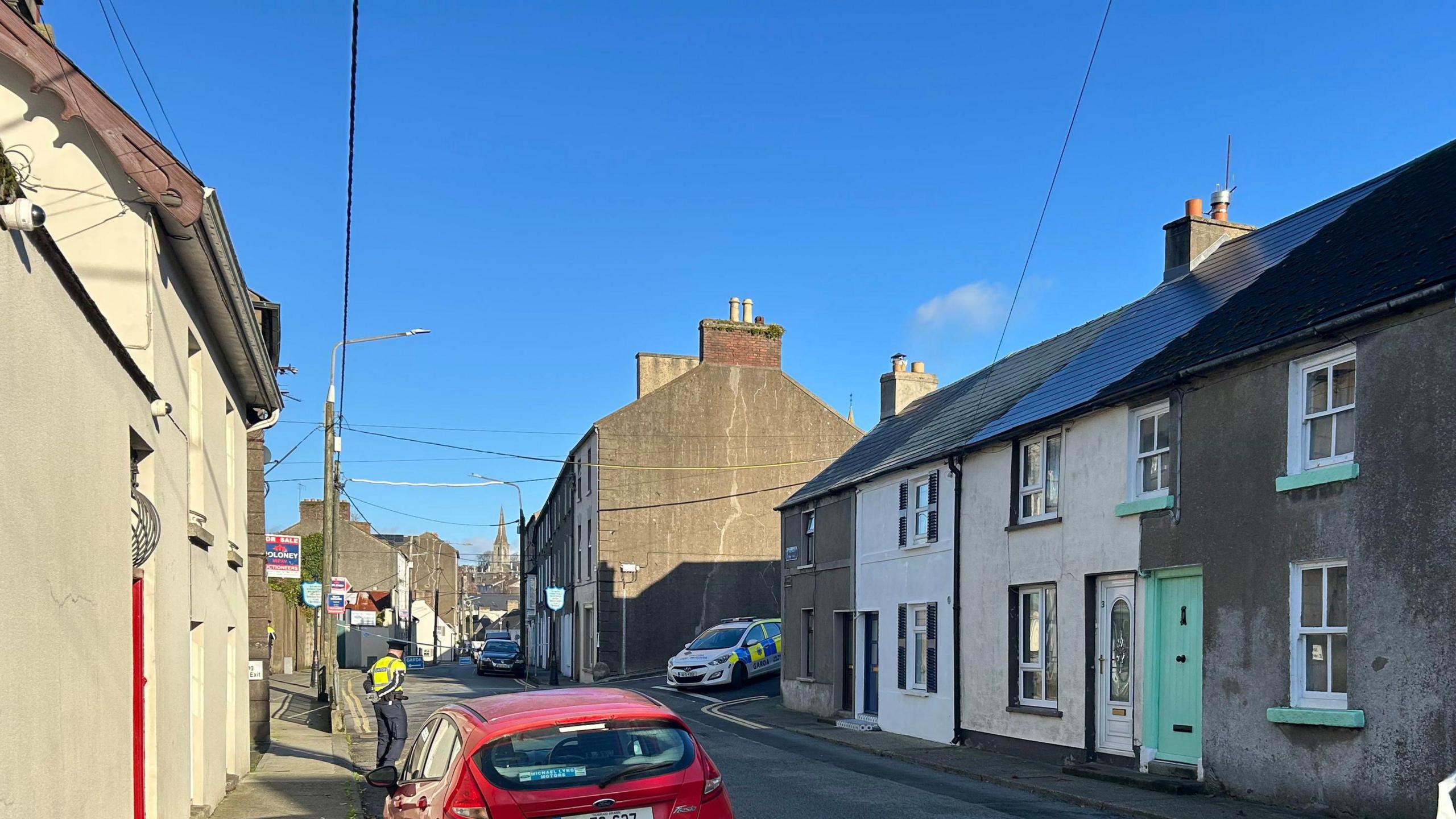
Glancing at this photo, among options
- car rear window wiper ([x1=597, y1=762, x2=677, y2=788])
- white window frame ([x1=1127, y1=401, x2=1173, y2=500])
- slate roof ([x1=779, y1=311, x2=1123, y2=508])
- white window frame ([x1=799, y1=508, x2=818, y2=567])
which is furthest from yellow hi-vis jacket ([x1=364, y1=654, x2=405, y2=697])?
white window frame ([x1=799, y1=508, x2=818, y2=567])

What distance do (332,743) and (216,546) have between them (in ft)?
25.0

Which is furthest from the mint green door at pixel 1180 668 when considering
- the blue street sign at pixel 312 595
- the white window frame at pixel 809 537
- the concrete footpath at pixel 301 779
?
the blue street sign at pixel 312 595

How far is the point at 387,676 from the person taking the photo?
1224 cm

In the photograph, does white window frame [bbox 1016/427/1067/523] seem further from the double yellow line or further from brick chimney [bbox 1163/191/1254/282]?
the double yellow line

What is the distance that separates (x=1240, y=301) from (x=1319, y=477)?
3971mm

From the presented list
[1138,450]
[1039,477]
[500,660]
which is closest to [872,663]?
[1039,477]

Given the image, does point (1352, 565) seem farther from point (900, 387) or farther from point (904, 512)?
point (900, 387)

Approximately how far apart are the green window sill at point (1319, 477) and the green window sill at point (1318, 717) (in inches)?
83.9

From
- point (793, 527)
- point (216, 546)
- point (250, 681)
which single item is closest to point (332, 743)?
point (250, 681)

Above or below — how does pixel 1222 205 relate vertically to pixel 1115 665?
above

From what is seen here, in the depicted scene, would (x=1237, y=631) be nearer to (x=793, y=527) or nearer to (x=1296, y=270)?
(x=1296, y=270)

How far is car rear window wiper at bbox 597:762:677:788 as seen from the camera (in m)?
6.51

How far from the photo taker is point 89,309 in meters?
6.70

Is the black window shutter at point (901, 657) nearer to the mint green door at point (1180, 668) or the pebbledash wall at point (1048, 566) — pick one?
the pebbledash wall at point (1048, 566)
